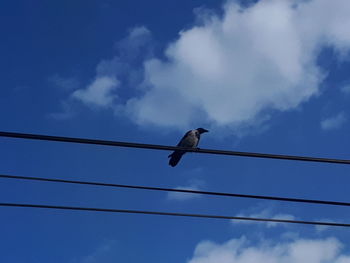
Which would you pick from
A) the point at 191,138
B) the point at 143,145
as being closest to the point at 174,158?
the point at 191,138

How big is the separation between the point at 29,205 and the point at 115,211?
888 millimetres

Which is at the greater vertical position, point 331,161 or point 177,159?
point 177,159

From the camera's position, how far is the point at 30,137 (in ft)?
15.4

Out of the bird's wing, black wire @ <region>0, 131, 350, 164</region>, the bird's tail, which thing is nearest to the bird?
the bird's wing

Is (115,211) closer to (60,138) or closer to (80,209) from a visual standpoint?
(80,209)

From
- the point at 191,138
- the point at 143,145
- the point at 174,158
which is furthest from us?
the point at 191,138

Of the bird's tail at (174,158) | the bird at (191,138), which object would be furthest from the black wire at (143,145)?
the bird at (191,138)

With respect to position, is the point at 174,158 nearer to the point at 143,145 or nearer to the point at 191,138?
the point at 191,138

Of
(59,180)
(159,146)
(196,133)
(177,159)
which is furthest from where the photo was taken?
(196,133)

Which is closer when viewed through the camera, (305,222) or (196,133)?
(305,222)

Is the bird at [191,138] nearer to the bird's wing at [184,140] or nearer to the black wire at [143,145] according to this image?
the bird's wing at [184,140]

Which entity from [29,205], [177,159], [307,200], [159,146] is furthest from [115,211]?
[177,159]

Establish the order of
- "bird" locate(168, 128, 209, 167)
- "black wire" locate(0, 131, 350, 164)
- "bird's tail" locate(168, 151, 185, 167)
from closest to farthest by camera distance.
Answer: "black wire" locate(0, 131, 350, 164) → "bird's tail" locate(168, 151, 185, 167) → "bird" locate(168, 128, 209, 167)

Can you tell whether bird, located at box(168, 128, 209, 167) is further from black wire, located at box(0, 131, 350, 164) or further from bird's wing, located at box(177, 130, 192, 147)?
black wire, located at box(0, 131, 350, 164)
